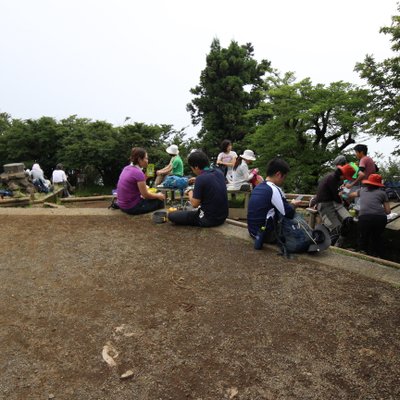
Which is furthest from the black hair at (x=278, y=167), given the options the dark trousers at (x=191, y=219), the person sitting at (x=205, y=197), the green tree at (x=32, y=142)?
the green tree at (x=32, y=142)

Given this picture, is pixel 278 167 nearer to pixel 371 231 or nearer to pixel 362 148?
pixel 371 231

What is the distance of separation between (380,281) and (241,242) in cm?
174

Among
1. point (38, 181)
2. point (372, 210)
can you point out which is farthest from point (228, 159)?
point (38, 181)

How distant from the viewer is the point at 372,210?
18.0ft

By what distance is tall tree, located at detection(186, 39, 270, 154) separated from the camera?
23016 mm

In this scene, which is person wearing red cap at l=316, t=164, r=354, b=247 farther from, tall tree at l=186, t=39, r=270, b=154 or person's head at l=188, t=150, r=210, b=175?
tall tree at l=186, t=39, r=270, b=154

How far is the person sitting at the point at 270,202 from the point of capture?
4.36 metres

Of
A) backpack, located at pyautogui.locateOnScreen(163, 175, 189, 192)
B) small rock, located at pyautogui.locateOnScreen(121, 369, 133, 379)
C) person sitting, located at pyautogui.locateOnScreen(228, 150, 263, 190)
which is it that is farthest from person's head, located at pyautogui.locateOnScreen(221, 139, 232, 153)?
small rock, located at pyautogui.locateOnScreen(121, 369, 133, 379)

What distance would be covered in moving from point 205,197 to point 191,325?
2.36 m

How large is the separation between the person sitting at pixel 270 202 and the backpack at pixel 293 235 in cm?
8

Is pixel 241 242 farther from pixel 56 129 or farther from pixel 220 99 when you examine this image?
pixel 56 129

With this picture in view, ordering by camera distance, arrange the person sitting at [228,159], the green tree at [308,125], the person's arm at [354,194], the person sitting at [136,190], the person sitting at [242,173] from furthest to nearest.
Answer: the green tree at [308,125] → the person sitting at [228,159] → the person sitting at [242,173] → the person's arm at [354,194] → the person sitting at [136,190]

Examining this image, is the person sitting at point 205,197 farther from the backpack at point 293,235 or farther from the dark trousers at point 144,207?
the backpack at point 293,235

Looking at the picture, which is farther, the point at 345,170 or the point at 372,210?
the point at 345,170
